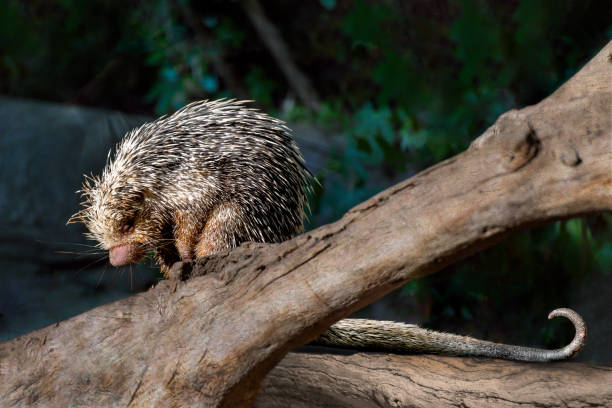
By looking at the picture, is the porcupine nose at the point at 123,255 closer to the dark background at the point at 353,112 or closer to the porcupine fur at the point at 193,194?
the porcupine fur at the point at 193,194

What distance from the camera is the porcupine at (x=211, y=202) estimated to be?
1884 mm

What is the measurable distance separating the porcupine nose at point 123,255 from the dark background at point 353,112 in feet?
5.75

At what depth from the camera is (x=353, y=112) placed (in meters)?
4.93

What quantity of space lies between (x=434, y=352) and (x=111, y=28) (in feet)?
12.8

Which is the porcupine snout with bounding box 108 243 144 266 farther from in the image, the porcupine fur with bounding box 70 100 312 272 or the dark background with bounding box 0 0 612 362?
the dark background with bounding box 0 0 612 362

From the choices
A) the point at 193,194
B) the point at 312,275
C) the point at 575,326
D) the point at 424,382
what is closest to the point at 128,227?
the point at 193,194

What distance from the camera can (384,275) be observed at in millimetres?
1325

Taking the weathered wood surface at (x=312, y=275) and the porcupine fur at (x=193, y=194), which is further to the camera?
the porcupine fur at (x=193, y=194)

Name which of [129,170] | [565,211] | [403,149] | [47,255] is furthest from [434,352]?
[47,255]

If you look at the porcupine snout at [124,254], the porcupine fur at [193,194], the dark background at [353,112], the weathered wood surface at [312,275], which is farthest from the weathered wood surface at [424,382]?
the dark background at [353,112]

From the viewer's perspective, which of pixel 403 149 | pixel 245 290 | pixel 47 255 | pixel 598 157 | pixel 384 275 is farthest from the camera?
pixel 403 149

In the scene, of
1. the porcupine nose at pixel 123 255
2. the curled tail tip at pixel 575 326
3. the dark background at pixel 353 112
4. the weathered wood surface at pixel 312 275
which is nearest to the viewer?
the weathered wood surface at pixel 312 275

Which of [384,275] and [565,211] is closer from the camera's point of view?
[565,211]

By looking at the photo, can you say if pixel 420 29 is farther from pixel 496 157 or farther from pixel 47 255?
pixel 496 157
